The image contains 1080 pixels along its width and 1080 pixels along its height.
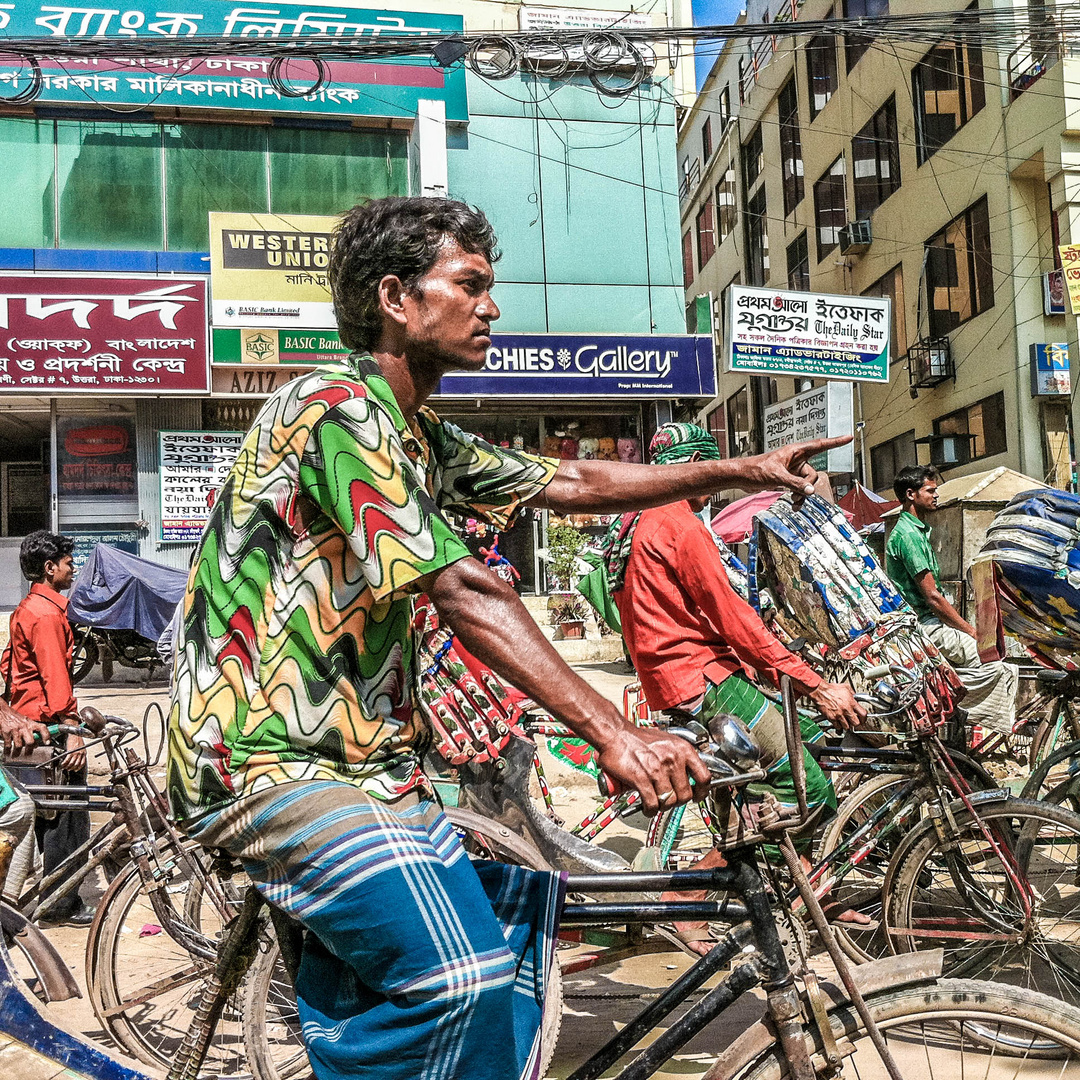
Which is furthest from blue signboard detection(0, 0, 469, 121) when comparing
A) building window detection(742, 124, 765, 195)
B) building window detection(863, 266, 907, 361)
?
building window detection(742, 124, 765, 195)

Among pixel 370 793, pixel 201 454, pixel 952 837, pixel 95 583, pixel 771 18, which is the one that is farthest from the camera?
pixel 771 18

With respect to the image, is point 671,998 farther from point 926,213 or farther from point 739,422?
point 739,422

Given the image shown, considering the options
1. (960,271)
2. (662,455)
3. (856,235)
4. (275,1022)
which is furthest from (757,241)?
(275,1022)

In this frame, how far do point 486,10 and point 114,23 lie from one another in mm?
6149

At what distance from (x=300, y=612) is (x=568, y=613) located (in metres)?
14.1

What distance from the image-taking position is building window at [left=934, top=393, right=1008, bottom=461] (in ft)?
56.9

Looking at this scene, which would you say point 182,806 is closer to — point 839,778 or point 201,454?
point 839,778

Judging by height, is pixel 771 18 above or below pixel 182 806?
above

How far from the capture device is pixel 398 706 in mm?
1788

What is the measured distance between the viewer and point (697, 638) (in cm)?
400

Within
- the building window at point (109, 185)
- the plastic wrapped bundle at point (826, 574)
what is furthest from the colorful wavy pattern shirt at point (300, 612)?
the building window at point (109, 185)

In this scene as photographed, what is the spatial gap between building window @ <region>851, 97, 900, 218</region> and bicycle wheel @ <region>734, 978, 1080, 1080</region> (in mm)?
21152

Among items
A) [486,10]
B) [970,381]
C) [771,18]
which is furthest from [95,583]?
[771,18]

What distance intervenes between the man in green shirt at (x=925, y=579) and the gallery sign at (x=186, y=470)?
11962mm
